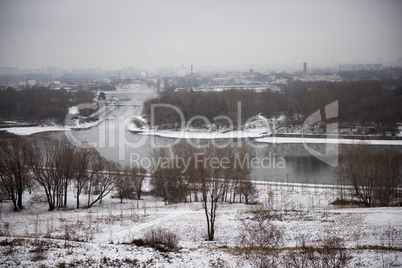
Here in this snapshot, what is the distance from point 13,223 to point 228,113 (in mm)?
27368

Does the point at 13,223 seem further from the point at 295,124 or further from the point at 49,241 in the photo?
the point at 295,124

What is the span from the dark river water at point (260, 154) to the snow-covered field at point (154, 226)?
407 cm

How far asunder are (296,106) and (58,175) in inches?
1020

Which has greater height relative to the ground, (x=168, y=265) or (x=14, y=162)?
(x=14, y=162)

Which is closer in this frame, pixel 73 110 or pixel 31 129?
pixel 31 129

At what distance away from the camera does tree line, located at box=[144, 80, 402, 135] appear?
2853 centimetres

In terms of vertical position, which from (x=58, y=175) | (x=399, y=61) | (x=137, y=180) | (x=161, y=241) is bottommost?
(x=137, y=180)

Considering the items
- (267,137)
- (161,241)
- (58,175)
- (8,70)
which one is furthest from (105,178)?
(8,70)

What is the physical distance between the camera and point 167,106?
36.6 meters

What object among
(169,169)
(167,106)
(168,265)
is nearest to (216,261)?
(168,265)

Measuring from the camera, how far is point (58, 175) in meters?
10.7

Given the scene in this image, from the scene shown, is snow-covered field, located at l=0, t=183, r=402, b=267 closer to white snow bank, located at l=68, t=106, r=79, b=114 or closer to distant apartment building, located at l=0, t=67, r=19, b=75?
white snow bank, located at l=68, t=106, r=79, b=114

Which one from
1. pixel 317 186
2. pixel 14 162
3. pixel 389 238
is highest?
pixel 14 162

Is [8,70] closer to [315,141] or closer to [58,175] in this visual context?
[315,141]
